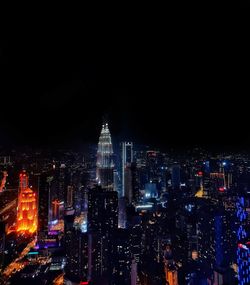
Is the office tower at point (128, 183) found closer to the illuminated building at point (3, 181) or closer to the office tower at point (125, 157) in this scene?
the office tower at point (125, 157)

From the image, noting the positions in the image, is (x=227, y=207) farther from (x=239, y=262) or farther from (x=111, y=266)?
(x=111, y=266)

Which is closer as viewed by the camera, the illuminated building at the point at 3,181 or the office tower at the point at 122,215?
the illuminated building at the point at 3,181

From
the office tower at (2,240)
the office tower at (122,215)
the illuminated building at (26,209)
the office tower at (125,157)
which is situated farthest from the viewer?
the office tower at (125,157)

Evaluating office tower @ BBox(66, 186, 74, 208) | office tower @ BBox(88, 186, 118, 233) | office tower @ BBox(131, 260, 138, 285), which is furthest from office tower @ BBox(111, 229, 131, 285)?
office tower @ BBox(66, 186, 74, 208)

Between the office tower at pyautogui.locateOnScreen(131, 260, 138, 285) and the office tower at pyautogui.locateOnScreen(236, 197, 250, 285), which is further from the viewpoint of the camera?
the office tower at pyautogui.locateOnScreen(131, 260, 138, 285)

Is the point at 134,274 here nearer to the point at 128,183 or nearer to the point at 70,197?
the point at 70,197

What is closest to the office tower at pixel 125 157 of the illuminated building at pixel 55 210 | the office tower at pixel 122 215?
the office tower at pixel 122 215

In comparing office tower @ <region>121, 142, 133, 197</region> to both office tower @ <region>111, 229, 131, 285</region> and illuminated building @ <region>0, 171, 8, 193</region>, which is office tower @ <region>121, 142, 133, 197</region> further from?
illuminated building @ <region>0, 171, 8, 193</region>

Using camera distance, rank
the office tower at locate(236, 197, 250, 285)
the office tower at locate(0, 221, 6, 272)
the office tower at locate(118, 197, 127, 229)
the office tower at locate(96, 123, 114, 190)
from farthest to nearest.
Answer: the office tower at locate(96, 123, 114, 190) → the office tower at locate(118, 197, 127, 229) → the office tower at locate(0, 221, 6, 272) → the office tower at locate(236, 197, 250, 285)
